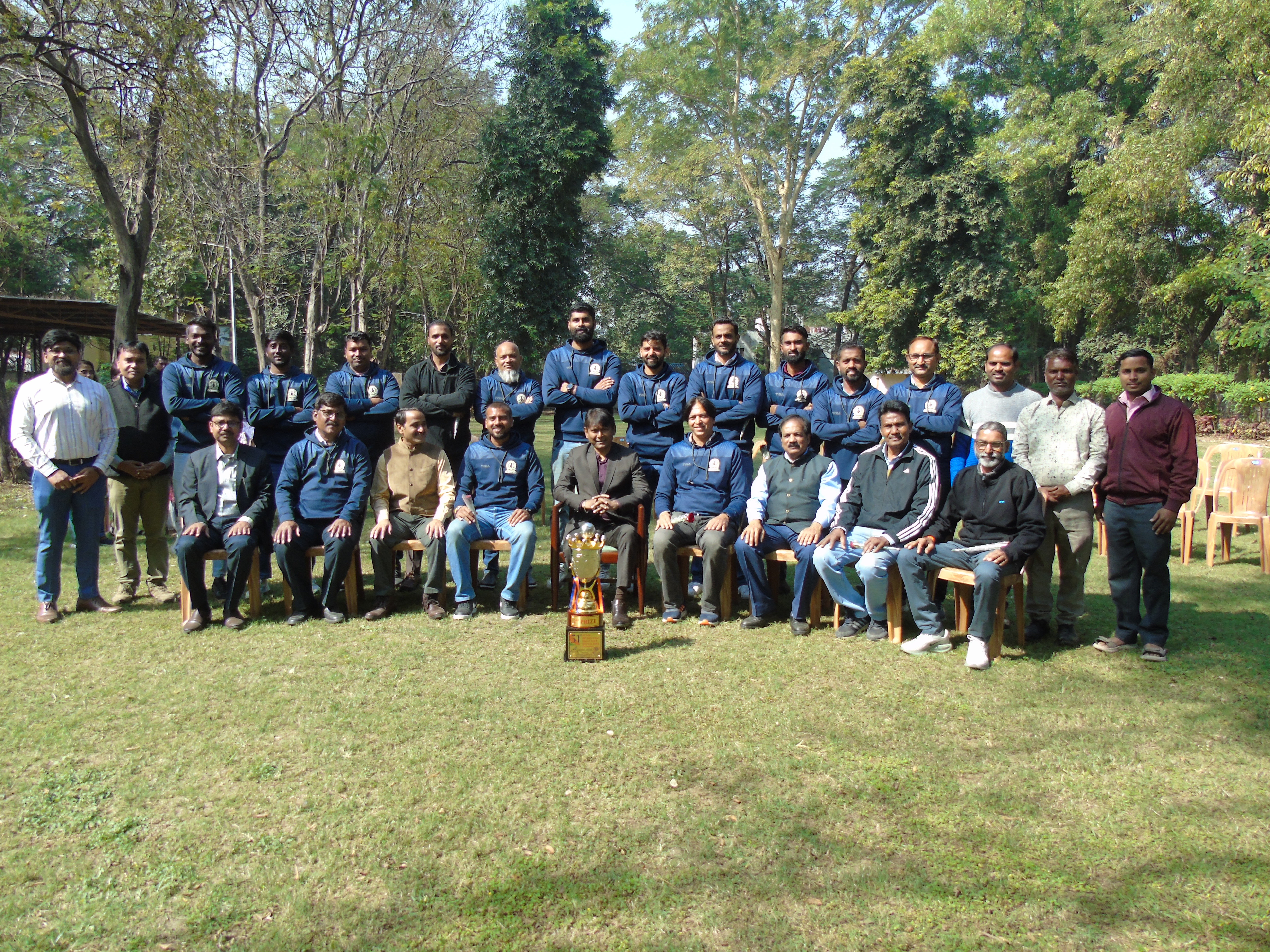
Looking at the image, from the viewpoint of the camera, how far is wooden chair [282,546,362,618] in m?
5.77

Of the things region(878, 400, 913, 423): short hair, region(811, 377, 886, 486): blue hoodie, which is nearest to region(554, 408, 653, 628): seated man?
region(811, 377, 886, 486): blue hoodie

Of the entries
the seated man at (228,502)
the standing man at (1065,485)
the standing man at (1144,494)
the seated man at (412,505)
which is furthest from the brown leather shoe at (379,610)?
the standing man at (1144,494)

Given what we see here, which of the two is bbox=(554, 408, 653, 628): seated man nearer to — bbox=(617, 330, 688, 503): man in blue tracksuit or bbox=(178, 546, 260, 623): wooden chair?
bbox=(617, 330, 688, 503): man in blue tracksuit

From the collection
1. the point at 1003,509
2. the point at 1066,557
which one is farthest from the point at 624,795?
the point at 1066,557

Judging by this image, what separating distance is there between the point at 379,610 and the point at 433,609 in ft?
1.20

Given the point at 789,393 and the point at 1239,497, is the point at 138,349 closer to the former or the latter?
the point at 789,393

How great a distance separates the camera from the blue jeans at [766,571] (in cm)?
561

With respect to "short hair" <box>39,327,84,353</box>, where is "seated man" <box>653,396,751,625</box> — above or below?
below

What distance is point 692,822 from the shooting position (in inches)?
127

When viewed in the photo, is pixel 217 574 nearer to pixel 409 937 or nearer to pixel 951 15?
pixel 409 937

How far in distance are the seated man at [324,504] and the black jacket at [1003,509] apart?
13.3 feet

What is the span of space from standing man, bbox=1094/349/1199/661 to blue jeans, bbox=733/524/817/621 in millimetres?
1794

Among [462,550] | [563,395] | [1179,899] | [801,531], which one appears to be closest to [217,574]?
[462,550]

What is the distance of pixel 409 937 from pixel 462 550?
3398 mm
